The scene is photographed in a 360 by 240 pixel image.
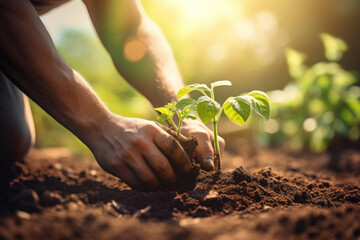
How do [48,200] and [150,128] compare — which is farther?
[150,128]

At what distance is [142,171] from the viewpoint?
1447mm

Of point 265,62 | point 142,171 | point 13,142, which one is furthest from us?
point 265,62

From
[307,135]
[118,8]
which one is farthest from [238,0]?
[118,8]

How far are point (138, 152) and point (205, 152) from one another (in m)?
0.41

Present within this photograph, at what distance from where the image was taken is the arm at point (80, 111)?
1.43 m

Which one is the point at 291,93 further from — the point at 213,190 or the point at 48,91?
the point at 48,91

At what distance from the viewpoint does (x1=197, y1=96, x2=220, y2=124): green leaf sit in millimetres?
1443

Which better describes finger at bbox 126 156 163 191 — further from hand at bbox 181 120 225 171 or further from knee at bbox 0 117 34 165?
knee at bbox 0 117 34 165

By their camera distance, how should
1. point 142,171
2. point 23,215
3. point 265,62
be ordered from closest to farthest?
point 23,215 → point 142,171 → point 265,62

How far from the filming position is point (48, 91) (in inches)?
58.4

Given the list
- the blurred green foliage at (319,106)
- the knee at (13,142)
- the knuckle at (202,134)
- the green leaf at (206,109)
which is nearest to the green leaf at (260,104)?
the green leaf at (206,109)

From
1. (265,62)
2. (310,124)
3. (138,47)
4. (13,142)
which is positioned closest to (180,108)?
(138,47)

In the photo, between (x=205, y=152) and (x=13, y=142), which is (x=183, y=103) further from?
(x=13, y=142)

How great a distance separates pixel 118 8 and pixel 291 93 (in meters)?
2.45
